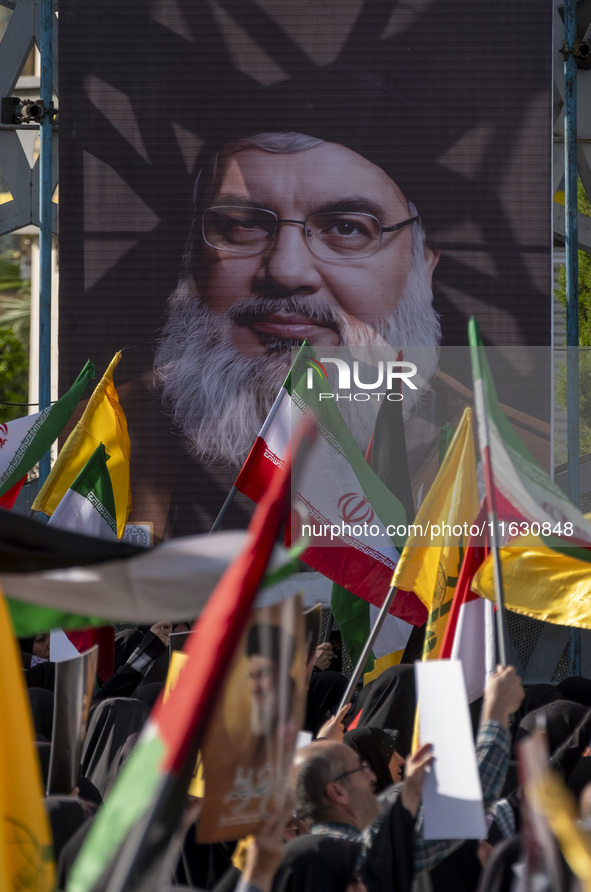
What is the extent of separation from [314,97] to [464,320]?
2.53 m

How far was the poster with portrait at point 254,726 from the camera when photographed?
2.29 meters

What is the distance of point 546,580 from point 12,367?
67.1ft

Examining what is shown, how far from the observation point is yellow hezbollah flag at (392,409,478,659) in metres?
4.98

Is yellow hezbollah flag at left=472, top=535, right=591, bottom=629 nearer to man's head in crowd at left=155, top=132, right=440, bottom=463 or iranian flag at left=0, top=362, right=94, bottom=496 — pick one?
iranian flag at left=0, top=362, right=94, bottom=496

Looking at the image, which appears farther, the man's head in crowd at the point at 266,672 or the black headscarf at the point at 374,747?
the black headscarf at the point at 374,747

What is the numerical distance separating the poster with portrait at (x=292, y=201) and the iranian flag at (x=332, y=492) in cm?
326

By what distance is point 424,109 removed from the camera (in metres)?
10.3

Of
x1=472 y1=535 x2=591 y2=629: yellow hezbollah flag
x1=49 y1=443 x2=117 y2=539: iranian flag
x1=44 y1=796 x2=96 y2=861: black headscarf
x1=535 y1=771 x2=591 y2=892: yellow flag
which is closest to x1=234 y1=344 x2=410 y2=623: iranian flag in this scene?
x1=49 y1=443 x2=117 y2=539: iranian flag

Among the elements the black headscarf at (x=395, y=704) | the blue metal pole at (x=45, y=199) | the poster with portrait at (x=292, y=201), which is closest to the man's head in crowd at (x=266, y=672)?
the black headscarf at (x=395, y=704)

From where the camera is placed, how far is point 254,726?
Result: 229cm

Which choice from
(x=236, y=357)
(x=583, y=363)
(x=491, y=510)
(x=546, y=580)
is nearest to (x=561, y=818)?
(x=491, y=510)

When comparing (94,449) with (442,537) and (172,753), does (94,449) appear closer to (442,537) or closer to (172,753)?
(442,537)

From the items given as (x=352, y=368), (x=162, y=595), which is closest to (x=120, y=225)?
(x=352, y=368)

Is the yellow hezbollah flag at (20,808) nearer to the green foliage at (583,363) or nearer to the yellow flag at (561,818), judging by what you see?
the yellow flag at (561,818)
